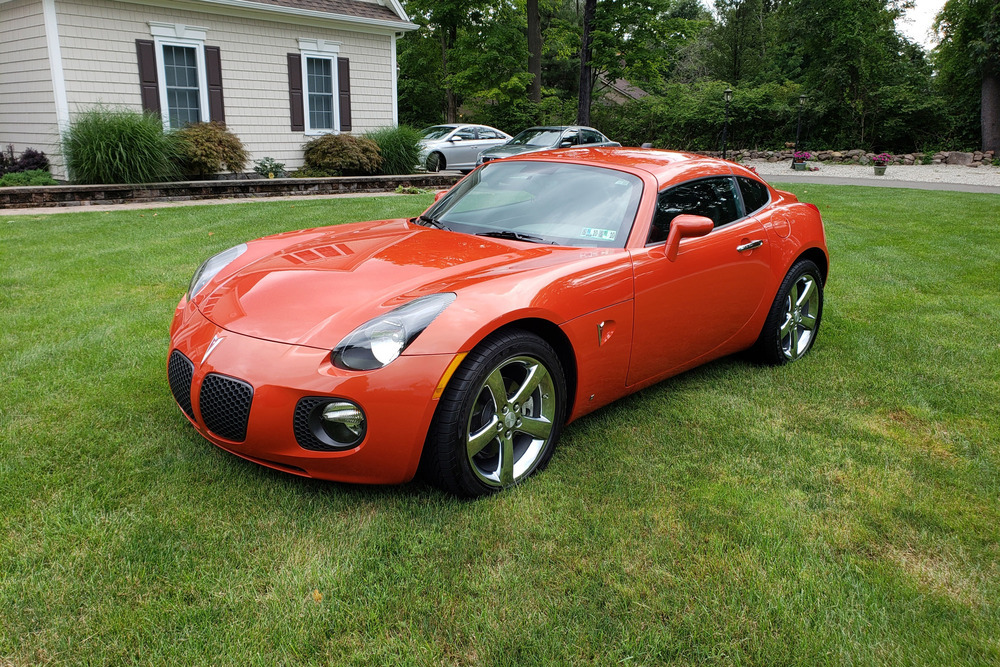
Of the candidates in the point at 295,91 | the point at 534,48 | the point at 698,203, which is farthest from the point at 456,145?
the point at 698,203

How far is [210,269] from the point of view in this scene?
11.8 feet

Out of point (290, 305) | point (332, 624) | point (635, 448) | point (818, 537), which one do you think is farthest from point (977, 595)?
point (290, 305)

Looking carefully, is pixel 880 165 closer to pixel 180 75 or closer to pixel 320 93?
pixel 320 93

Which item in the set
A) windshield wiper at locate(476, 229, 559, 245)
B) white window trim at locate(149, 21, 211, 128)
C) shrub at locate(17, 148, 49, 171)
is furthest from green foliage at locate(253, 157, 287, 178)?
windshield wiper at locate(476, 229, 559, 245)

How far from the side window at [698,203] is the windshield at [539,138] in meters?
13.3

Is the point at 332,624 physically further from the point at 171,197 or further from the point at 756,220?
the point at 171,197

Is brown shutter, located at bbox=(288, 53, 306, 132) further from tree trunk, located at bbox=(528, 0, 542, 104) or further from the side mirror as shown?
the side mirror

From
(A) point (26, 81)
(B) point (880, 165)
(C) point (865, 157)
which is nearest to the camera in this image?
Result: (A) point (26, 81)

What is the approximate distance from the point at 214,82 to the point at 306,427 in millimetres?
13577

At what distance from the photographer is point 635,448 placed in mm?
3354

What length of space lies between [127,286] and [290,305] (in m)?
3.73

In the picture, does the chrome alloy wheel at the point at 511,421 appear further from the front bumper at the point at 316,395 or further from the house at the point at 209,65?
the house at the point at 209,65

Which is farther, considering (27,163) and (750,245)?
(27,163)

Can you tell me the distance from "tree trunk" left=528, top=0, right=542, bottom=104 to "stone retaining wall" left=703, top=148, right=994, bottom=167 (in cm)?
839
